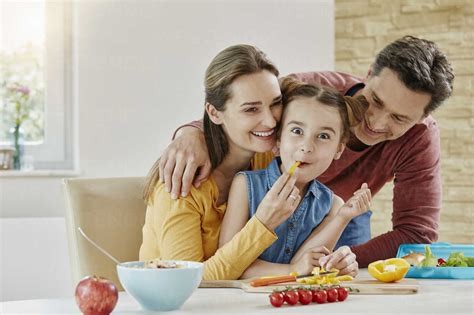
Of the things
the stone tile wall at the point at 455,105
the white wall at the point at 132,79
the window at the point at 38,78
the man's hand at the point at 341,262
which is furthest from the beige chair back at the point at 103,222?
the stone tile wall at the point at 455,105

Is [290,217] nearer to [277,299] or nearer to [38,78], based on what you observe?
[277,299]

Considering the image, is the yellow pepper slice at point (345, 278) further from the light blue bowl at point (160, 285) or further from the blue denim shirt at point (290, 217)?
the light blue bowl at point (160, 285)

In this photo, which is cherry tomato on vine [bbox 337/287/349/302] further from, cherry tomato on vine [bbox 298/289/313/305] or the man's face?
the man's face

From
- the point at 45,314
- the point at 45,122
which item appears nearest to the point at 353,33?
the point at 45,122

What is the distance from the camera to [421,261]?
153 cm

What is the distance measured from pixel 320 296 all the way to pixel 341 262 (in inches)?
9.4

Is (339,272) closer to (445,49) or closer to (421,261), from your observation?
(421,261)

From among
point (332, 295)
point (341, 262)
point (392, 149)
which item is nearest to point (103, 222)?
point (341, 262)

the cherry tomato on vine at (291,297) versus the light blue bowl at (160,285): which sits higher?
the light blue bowl at (160,285)

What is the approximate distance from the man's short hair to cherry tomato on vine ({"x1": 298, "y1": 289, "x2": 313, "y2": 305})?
0.72 meters

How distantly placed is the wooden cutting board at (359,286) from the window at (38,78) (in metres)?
1.95

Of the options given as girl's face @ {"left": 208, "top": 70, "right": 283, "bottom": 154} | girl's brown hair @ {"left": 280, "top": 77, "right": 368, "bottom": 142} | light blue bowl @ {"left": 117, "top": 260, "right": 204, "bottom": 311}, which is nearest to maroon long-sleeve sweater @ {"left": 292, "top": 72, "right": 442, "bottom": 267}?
girl's brown hair @ {"left": 280, "top": 77, "right": 368, "bottom": 142}

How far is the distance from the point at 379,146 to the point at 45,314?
3.48 feet

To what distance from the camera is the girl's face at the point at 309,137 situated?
149cm
